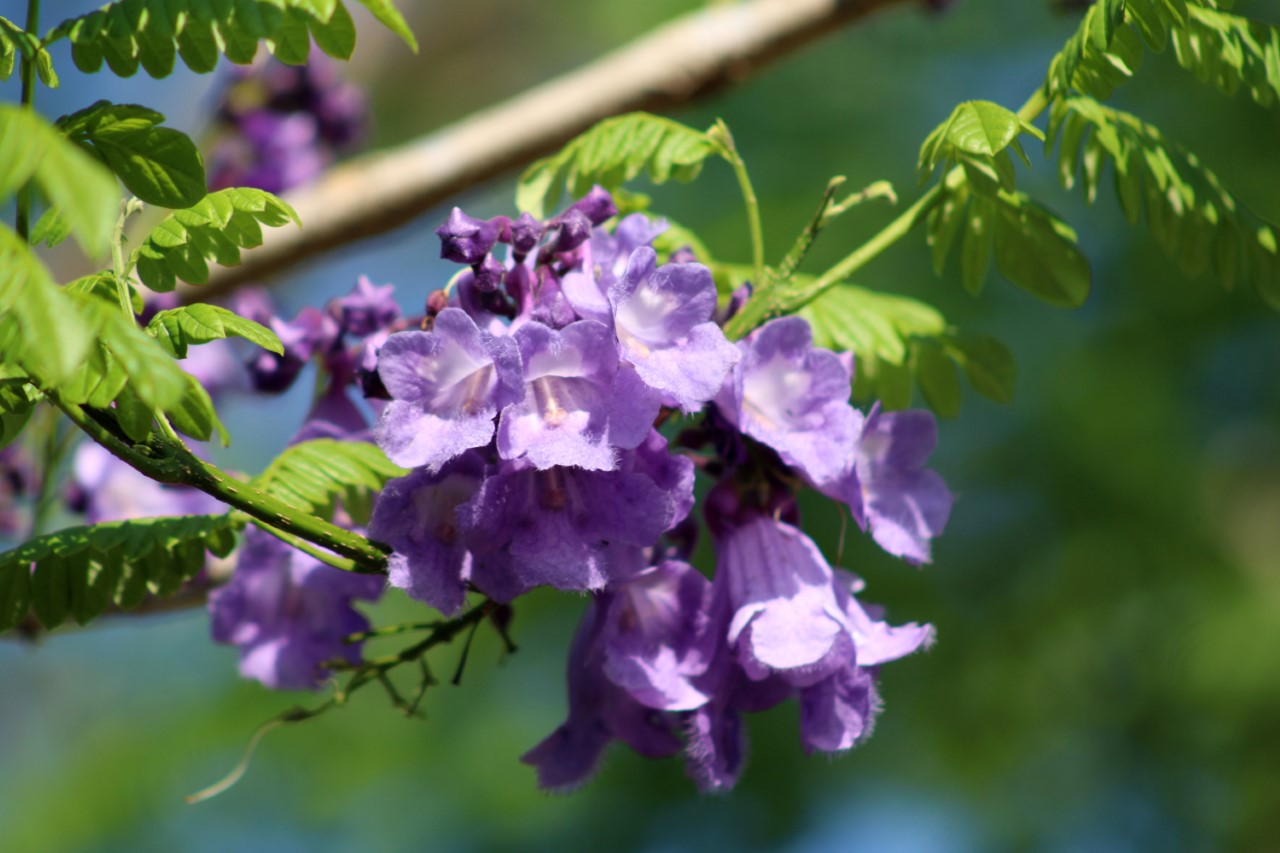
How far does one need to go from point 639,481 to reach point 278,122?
3.49 meters

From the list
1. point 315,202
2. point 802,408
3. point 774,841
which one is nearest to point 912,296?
point 774,841

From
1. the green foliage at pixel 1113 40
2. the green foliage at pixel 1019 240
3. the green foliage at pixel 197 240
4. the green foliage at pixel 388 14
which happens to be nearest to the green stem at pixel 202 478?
the green foliage at pixel 197 240

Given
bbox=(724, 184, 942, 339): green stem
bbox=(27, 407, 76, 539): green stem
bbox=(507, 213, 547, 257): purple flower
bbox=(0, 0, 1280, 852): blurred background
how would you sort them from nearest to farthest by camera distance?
1. bbox=(507, 213, 547, 257): purple flower
2. bbox=(724, 184, 942, 339): green stem
3. bbox=(27, 407, 76, 539): green stem
4. bbox=(0, 0, 1280, 852): blurred background

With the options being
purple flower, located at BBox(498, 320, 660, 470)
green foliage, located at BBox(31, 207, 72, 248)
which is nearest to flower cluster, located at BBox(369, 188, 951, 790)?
purple flower, located at BBox(498, 320, 660, 470)

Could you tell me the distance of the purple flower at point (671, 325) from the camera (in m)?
1.64

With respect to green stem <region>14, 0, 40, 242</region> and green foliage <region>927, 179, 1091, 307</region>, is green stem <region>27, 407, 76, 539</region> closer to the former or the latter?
green stem <region>14, 0, 40, 242</region>

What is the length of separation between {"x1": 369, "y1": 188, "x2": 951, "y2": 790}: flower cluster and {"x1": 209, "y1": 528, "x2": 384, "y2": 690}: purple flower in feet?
1.32

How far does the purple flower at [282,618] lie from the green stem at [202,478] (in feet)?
1.55

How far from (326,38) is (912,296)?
6.49 metres

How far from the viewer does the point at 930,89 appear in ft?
30.6

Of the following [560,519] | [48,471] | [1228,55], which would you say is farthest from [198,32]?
[48,471]

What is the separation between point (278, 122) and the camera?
4.63 m

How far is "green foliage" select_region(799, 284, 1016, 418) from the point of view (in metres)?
2.22

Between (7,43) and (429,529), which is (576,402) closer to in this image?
(429,529)
